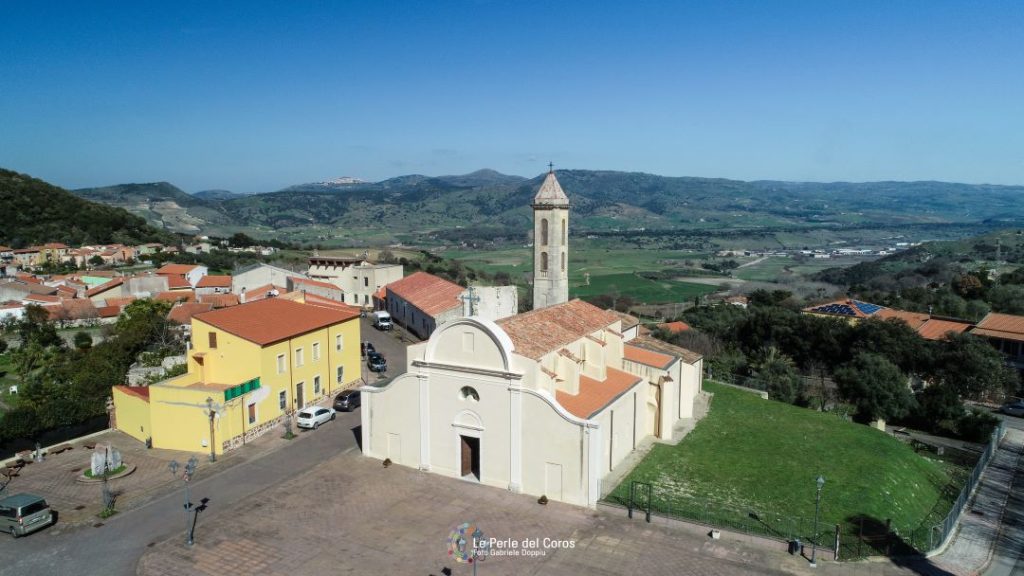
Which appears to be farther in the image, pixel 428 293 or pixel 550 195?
pixel 428 293

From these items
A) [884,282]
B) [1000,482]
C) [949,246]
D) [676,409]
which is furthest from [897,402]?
[949,246]

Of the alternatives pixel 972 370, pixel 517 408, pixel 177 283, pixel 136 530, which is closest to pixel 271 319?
A: pixel 136 530

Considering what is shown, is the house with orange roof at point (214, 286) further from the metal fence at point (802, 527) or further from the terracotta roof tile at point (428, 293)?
the metal fence at point (802, 527)

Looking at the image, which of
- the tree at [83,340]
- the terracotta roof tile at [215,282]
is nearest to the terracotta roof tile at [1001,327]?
the terracotta roof tile at [215,282]

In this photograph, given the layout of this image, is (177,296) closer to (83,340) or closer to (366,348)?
(83,340)

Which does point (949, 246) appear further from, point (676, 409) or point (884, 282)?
point (676, 409)

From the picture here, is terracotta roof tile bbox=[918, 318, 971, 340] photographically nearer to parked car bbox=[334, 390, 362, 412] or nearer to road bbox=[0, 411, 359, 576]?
parked car bbox=[334, 390, 362, 412]

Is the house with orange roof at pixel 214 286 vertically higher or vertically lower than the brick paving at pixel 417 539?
higher
